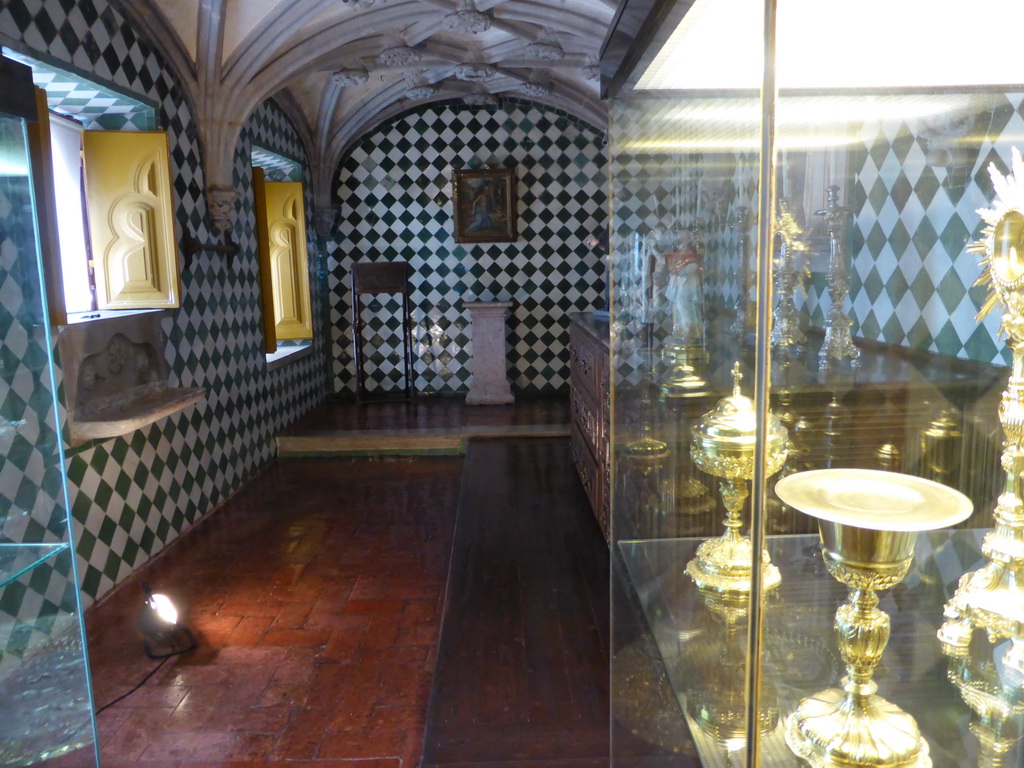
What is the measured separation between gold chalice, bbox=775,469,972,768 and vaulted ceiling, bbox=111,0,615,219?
5653 millimetres

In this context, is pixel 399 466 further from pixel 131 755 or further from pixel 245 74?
pixel 131 755

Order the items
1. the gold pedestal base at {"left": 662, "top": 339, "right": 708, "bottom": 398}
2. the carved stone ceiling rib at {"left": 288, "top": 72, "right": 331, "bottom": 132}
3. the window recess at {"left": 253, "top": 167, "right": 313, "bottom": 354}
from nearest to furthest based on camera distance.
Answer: the gold pedestal base at {"left": 662, "top": 339, "right": 708, "bottom": 398} < the carved stone ceiling rib at {"left": 288, "top": 72, "right": 331, "bottom": 132} < the window recess at {"left": 253, "top": 167, "right": 313, "bottom": 354}

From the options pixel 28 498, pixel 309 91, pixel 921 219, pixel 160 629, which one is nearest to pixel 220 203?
pixel 309 91

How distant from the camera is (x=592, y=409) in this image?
5449 mm

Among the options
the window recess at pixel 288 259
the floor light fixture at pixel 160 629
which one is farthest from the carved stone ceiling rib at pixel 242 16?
the floor light fixture at pixel 160 629

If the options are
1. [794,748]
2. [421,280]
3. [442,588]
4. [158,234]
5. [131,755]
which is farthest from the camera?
[421,280]

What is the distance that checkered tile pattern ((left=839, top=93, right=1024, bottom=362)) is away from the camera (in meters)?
0.94

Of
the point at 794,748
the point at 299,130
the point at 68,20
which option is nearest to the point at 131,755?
the point at 794,748

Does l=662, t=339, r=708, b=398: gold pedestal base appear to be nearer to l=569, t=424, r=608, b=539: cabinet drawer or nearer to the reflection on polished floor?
the reflection on polished floor

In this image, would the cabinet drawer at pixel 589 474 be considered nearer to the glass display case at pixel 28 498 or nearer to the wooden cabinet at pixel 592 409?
the wooden cabinet at pixel 592 409

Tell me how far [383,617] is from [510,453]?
10.7 ft

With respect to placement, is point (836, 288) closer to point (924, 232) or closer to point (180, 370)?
point (924, 232)

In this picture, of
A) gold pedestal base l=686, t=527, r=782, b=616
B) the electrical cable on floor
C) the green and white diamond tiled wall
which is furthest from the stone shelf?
the green and white diamond tiled wall

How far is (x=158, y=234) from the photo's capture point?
512 cm
